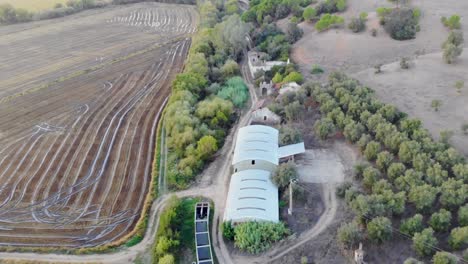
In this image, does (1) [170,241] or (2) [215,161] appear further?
(2) [215,161]

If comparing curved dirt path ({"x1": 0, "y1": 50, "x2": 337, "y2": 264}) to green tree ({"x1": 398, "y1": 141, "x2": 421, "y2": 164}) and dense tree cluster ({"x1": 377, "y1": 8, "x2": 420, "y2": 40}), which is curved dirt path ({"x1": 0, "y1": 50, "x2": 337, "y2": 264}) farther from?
dense tree cluster ({"x1": 377, "y1": 8, "x2": 420, "y2": 40})

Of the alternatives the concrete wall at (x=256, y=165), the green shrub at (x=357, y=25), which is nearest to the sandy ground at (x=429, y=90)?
the green shrub at (x=357, y=25)

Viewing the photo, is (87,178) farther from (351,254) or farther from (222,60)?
(222,60)

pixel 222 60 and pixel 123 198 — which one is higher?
pixel 222 60

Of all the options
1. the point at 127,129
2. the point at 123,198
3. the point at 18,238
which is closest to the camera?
the point at 18,238

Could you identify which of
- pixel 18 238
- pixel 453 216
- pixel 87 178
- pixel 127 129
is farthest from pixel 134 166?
pixel 453 216
